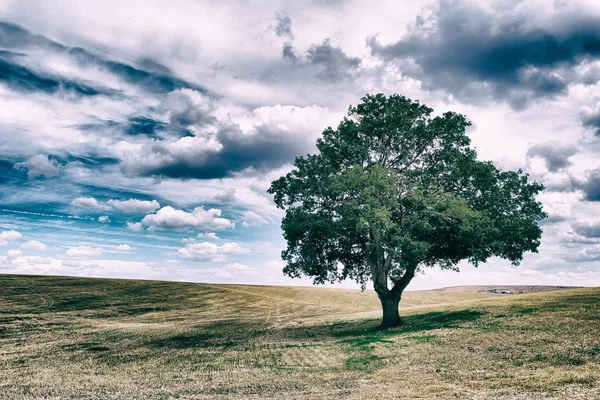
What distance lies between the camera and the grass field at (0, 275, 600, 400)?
1612cm

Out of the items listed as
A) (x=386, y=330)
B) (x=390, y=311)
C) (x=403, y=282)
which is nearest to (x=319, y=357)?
(x=386, y=330)

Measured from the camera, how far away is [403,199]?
112ft

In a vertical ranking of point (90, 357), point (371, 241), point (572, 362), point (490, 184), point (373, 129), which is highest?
point (373, 129)

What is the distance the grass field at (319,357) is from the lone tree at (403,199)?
5.28m

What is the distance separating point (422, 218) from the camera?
33.3m

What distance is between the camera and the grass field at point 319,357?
1612 cm

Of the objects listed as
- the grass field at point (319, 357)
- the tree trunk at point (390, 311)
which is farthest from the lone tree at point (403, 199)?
the grass field at point (319, 357)

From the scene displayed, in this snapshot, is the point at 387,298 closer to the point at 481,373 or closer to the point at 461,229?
the point at 461,229

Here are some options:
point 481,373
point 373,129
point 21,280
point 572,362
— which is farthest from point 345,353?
point 21,280

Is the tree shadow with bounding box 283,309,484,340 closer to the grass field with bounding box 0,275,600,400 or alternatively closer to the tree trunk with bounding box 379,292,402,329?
the grass field with bounding box 0,275,600,400

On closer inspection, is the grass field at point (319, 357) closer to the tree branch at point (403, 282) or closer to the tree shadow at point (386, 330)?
the tree shadow at point (386, 330)

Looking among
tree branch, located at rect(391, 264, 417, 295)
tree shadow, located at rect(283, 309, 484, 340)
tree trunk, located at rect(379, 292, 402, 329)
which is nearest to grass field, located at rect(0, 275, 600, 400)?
tree shadow, located at rect(283, 309, 484, 340)

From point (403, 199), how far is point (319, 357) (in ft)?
50.3

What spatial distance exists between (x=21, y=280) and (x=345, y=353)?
81362mm
